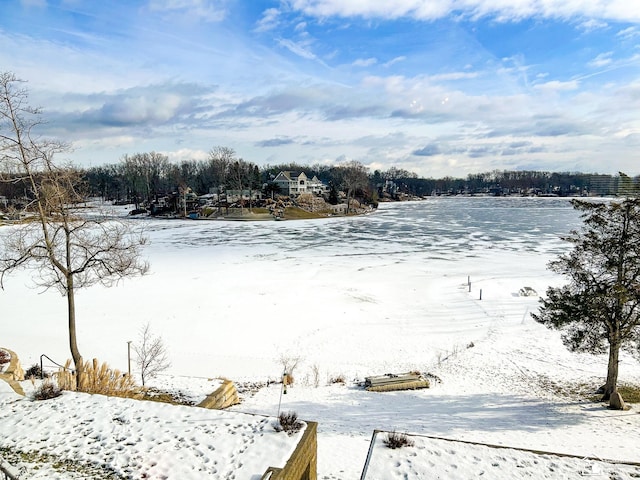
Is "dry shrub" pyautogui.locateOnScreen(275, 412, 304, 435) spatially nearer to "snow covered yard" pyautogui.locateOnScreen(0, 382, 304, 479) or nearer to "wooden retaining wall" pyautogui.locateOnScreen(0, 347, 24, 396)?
"snow covered yard" pyautogui.locateOnScreen(0, 382, 304, 479)

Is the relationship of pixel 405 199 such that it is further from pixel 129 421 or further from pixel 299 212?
pixel 129 421

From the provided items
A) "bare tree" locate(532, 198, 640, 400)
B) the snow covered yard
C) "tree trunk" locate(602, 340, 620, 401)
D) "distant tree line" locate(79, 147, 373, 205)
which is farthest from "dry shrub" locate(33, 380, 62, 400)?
"distant tree line" locate(79, 147, 373, 205)

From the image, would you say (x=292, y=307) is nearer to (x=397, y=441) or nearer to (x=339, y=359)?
(x=339, y=359)

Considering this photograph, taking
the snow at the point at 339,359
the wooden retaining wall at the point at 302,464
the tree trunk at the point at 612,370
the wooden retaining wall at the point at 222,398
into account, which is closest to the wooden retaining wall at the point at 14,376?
the snow at the point at 339,359

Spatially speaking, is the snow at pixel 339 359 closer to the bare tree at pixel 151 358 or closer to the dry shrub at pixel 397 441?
the dry shrub at pixel 397 441

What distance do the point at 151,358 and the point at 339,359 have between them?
653 cm

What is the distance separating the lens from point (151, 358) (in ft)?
41.3

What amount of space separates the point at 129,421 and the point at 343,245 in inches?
1349

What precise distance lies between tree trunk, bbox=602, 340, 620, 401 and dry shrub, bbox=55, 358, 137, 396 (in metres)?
13.1

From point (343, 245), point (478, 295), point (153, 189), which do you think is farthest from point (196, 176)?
point (478, 295)

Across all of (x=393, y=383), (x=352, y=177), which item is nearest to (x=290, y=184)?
(x=352, y=177)

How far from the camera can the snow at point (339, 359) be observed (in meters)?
6.73

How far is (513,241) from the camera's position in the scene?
1656 inches

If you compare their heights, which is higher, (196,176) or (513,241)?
(196,176)
